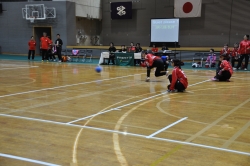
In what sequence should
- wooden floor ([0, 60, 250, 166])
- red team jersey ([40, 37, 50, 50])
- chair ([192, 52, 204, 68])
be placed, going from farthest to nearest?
red team jersey ([40, 37, 50, 50]), chair ([192, 52, 204, 68]), wooden floor ([0, 60, 250, 166])

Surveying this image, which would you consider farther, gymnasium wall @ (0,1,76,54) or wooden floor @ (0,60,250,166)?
gymnasium wall @ (0,1,76,54)

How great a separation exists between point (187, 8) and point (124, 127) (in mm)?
18755

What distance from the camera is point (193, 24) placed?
23.1 metres

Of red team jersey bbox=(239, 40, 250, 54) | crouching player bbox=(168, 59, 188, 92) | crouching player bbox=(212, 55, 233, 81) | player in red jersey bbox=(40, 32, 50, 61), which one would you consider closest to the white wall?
player in red jersey bbox=(40, 32, 50, 61)

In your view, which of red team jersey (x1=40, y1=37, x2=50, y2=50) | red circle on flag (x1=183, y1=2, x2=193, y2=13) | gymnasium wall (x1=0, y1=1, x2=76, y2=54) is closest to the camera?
red team jersey (x1=40, y1=37, x2=50, y2=50)

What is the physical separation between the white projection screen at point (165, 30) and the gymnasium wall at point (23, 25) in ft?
21.5

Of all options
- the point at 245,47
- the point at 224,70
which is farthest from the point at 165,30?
the point at 224,70

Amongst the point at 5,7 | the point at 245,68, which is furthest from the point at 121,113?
the point at 5,7

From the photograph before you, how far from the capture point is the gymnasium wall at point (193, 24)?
21709 millimetres

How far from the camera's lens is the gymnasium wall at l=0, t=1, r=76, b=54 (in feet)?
80.6

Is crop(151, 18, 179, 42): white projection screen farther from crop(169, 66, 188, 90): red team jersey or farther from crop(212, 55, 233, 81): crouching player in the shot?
crop(169, 66, 188, 90): red team jersey

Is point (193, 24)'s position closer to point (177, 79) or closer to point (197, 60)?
point (197, 60)

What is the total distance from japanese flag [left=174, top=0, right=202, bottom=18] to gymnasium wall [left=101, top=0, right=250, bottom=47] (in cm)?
60

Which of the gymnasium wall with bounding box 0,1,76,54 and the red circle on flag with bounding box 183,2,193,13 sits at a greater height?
the red circle on flag with bounding box 183,2,193,13
